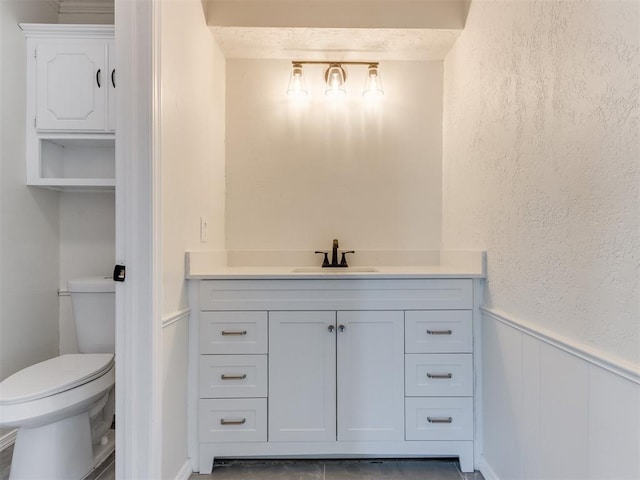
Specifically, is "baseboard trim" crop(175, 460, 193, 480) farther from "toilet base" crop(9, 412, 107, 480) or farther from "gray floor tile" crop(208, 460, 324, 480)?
"toilet base" crop(9, 412, 107, 480)

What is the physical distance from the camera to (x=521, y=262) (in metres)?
1.28

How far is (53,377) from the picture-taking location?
4.68ft

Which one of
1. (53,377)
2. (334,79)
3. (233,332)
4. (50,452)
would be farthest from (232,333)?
(334,79)

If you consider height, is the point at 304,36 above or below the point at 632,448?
above

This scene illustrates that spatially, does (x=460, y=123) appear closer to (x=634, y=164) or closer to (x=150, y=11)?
(x=634, y=164)

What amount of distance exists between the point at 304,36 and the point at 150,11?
95 cm

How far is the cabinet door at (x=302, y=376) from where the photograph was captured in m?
1.59

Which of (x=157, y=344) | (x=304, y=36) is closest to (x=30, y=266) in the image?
(x=157, y=344)

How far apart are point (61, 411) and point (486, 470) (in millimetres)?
1809

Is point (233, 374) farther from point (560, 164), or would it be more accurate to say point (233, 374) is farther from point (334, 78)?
point (334, 78)

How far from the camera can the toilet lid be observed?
1.30 metres

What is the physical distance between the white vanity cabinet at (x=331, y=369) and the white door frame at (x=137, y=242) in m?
0.36

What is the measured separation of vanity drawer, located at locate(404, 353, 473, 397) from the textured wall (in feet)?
1.17

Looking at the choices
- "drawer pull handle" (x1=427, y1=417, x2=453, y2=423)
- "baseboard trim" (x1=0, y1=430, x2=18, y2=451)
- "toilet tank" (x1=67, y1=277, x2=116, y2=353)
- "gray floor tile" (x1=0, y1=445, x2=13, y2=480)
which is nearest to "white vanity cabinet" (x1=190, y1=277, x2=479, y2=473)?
"drawer pull handle" (x1=427, y1=417, x2=453, y2=423)
